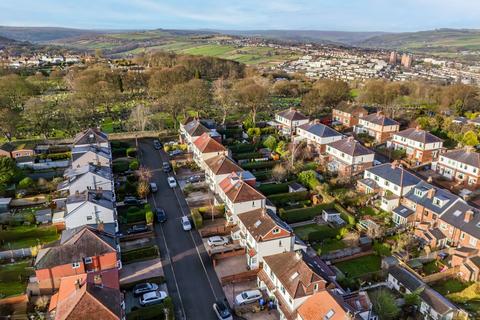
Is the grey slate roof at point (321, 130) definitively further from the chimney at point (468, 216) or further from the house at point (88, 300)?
the house at point (88, 300)

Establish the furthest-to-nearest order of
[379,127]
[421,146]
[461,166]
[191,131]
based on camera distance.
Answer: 1. [379,127]
2. [191,131]
3. [421,146]
4. [461,166]

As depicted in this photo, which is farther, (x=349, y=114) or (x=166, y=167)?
(x=349, y=114)

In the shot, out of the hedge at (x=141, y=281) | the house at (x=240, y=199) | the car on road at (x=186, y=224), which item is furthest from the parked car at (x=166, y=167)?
the hedge at (x=141, y=281)

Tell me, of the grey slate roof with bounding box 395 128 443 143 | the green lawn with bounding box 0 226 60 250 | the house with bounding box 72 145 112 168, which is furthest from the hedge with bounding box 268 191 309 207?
the grey slate roof with bounding box 395 128 443 143

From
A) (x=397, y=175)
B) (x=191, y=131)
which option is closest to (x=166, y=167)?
(x=191, y=131)

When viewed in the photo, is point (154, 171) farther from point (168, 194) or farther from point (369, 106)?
point (369, 106)

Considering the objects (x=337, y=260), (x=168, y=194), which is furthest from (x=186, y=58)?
(x=337, y=260)

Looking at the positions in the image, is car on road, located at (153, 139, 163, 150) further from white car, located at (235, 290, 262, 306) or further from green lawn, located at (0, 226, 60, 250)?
white car, located at (235, 290, 262, 306)

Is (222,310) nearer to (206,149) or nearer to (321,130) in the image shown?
(206,149)
